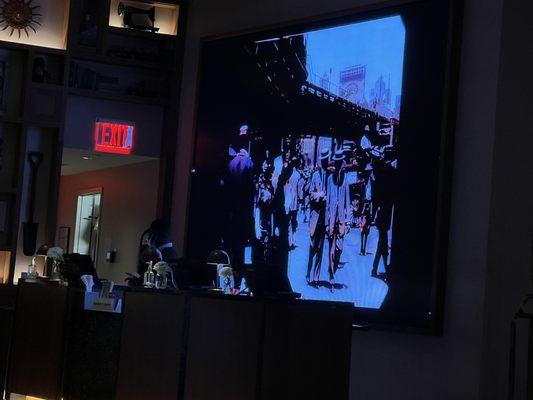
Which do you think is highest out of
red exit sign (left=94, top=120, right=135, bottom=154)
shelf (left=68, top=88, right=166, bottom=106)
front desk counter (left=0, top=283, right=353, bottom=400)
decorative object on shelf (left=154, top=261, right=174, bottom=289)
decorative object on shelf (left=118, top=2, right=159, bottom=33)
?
decorative object on shelf (left=118, top=2, right=159, bottom=33)

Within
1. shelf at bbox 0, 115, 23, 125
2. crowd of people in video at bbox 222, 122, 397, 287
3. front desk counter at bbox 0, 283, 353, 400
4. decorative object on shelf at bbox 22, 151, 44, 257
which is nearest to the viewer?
front desk counter at bbox 0, 283, 353, 400

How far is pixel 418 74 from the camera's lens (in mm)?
7418

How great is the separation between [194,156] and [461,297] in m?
3.77

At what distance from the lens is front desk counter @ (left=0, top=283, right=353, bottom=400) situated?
16.0 ft

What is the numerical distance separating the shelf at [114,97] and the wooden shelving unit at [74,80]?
0.01m

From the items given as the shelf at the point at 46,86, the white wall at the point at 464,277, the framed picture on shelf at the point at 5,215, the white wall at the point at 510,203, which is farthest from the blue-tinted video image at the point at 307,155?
the framed picture on shelf at the point at 5,215

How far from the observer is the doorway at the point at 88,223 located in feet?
37.0

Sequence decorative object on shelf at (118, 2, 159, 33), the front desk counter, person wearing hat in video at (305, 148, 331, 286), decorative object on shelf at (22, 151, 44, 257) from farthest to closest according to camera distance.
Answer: decorative object on shelf at (118, 2, 159, 33), decorative object on shelf at (22, 151, 44, 257), person wearing hat in video at (305, 148, 331, 286), the front desk counter

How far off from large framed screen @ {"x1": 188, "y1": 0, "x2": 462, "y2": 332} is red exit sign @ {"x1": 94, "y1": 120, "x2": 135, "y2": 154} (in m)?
0.97

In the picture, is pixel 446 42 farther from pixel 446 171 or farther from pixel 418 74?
pixel 446 171

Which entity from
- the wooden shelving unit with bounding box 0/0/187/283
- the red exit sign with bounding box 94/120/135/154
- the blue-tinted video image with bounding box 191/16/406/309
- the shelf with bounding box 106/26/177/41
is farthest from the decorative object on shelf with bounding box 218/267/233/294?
the shelf with bounding box 106/26/177/41

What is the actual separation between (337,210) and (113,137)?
3.28 meters

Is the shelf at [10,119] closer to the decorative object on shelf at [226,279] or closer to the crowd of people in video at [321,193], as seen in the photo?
the crowd of people in video at [321,193]

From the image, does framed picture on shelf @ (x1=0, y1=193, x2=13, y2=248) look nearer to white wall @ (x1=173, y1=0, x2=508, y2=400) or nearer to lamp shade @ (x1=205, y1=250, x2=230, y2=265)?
lamp shade @ (x1=205, y1=250, x2=230, y2=265)
